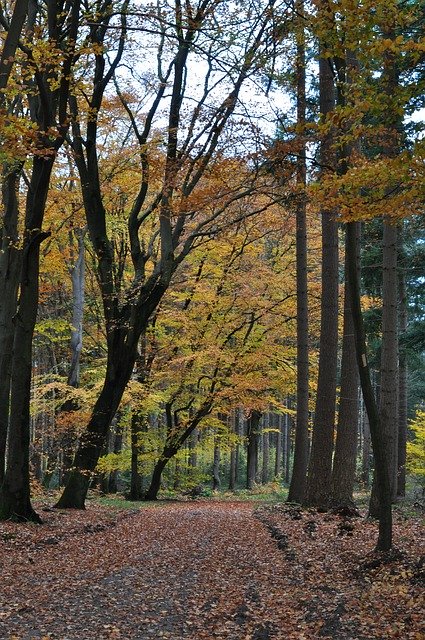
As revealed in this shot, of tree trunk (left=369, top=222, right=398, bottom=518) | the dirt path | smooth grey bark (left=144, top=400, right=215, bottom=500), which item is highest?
tree trunk (left=369, top=222, right=398, bottom=518)

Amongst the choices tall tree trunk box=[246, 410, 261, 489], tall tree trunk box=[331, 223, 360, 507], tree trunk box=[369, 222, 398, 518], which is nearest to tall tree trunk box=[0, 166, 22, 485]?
tall tree trunk box=[331, 223, 360, 507]

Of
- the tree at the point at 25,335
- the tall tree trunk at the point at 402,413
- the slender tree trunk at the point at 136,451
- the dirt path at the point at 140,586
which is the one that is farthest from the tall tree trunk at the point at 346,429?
Answer: the slender tree trunk at the point at 136,451

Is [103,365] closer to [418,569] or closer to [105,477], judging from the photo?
[105,477]

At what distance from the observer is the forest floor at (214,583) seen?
527 centimetres

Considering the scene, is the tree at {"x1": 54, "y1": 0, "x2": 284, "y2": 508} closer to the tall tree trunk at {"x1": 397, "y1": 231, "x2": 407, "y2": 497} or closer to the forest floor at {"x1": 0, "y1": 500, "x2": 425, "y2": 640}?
the forest floor at {"x1": 0, "y1": 500, "x2": 425, "y2": 640}

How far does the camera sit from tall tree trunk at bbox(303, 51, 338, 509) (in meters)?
12.6

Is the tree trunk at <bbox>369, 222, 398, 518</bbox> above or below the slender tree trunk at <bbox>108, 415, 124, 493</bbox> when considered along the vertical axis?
above

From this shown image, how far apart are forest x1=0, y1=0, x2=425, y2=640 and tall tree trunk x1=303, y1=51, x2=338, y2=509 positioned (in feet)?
0.14

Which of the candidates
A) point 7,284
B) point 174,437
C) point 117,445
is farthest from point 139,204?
point 117,445

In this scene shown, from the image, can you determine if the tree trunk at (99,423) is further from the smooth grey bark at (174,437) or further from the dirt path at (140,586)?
the smooth grey bark at (174,437)

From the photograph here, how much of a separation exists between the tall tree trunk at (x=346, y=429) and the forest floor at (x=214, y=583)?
1.17 metres

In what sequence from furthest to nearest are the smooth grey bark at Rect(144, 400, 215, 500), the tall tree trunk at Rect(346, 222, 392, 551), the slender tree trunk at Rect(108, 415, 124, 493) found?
the slender tree trunk at Rect(108, 415, 124, 493) → the smooth grey bark at Rect(144, 400, 215, 500) → the tall tree trunk at Rect(346, 222, 392, 551)

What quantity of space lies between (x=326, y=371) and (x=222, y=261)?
941 centimetres

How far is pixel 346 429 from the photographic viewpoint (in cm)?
1230
